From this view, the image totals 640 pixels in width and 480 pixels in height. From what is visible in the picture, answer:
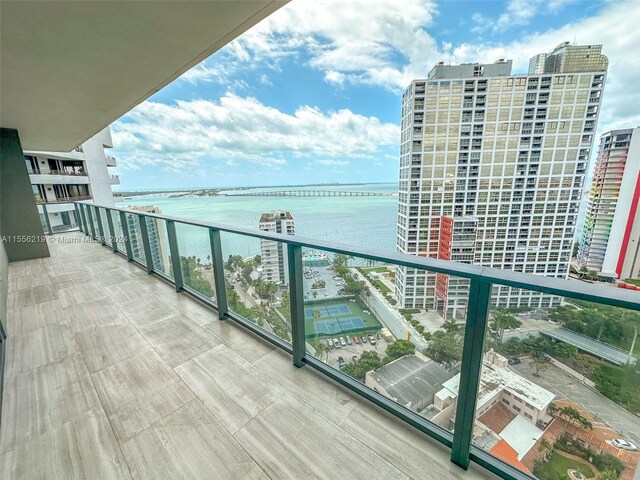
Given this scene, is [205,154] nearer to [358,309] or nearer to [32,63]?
[32,63]

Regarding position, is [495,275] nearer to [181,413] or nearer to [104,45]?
[181,413]

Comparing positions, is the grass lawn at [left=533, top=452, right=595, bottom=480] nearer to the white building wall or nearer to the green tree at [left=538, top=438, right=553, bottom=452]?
the green tree at [left=538, top=438, right=553, bottom=452]

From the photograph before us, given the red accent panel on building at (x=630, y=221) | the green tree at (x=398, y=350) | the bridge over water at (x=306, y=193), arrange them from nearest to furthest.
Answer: the green tree at (x=398, y=350) < the red accent panel on building at (x=630, y=221) < the bridge over water at (x=306, y=193)

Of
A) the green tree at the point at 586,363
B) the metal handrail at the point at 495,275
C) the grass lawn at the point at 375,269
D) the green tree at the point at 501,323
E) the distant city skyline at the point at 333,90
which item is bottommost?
the green tree at the point at 586,363

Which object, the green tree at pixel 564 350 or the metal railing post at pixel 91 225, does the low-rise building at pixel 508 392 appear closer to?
the green tree at pixel 564 350

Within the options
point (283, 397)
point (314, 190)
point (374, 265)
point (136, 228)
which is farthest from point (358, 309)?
point (314, 190)

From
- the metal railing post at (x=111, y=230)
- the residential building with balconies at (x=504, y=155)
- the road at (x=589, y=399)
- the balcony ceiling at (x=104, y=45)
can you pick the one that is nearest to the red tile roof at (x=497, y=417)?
the road at (x=589, y=399)
